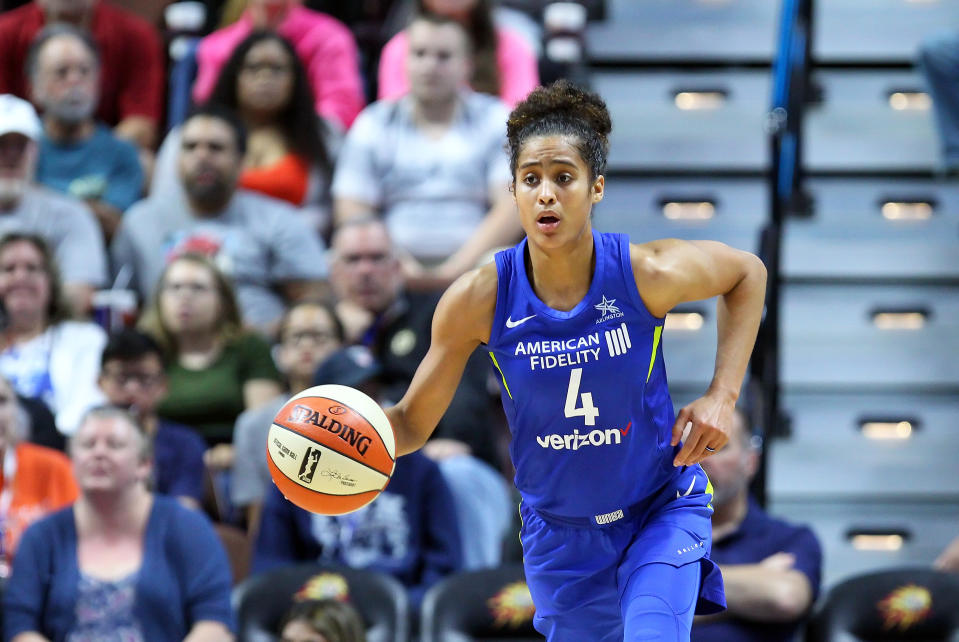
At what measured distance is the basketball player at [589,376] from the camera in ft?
14.3

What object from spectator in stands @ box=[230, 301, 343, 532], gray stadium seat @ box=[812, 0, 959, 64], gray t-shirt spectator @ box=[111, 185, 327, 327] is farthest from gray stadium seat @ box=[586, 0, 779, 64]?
spectator in stands @ box=[230, 301, 343, 532]

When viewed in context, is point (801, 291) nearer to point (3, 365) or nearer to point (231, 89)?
point (231, 89)

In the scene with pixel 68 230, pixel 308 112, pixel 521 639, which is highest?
pixel 308 112

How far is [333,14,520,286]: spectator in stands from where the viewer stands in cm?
833

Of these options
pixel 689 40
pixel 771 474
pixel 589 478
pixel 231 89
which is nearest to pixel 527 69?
pixel 689 40

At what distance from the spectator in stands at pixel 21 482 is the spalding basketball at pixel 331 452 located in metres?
2.40

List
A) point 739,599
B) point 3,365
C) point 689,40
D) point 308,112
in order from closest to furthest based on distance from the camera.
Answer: point 739,599 → point 3,365 → point 308,112 → point 689,40

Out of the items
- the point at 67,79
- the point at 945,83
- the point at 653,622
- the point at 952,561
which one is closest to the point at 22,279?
the point at 67,79

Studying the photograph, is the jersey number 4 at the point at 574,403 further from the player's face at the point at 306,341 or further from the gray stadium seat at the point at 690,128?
the gray stadium seat at the point at 690,128

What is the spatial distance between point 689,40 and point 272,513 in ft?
14.7

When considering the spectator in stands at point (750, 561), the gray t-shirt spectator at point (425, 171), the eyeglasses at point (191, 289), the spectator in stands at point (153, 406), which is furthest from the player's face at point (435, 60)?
the spectator in stands at point (750, 561)

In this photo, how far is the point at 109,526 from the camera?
6.16 metres

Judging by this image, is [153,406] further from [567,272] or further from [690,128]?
[690,128]

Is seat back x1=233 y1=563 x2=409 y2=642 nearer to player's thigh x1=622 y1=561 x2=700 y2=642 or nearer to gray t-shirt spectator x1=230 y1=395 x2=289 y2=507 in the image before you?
gray t-shirt spectator x1=230 y1=395 x2=289 y2=507
